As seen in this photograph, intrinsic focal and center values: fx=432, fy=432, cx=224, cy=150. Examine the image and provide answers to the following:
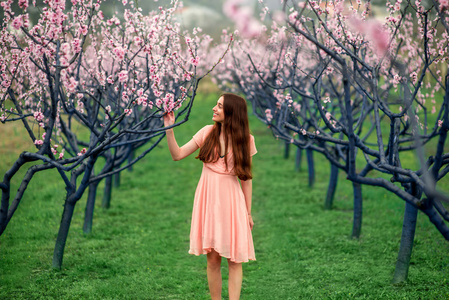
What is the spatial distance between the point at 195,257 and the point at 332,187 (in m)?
4.02

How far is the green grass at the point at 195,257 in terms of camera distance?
5625 millimetres

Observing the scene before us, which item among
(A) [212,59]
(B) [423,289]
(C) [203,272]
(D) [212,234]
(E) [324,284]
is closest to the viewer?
(D) [212,234]

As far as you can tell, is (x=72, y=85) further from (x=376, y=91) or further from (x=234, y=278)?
(x=376, y=91)

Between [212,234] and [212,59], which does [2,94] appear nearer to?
[212,234]

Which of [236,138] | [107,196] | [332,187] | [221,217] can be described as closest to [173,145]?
[236,138]

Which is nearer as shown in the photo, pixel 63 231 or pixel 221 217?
pixel 221 217

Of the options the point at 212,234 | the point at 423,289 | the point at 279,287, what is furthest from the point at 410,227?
the point at 212,234

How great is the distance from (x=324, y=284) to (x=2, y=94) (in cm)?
469

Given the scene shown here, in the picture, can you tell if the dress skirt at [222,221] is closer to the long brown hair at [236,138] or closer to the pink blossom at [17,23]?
the long brown hair at [236,138]

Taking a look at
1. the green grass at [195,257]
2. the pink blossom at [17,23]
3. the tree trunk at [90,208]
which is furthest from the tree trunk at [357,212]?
the pink blossom at [17,23]

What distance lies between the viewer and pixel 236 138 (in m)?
4.31

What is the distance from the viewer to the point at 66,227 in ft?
20.2

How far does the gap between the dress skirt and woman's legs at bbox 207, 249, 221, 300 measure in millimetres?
103

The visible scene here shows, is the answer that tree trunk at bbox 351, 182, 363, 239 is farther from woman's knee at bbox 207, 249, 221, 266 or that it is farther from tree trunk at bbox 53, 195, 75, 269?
tree trunk at bbox 53, 195, 75, 269
